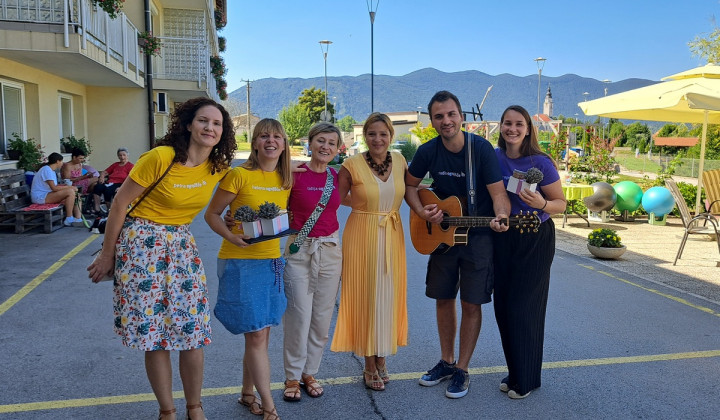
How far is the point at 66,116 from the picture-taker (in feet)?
53.4

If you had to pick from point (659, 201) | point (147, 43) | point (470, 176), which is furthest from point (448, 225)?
point (147, 43)

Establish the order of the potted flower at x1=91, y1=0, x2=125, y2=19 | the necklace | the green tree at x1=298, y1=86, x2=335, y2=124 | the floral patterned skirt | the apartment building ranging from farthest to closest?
the green tree at x1=298, y1=86, x2=335, y2=124 → the potted flower at x1=91, y1=0, x2=125, y2=19 → the apartment building → the necklace → the floral patterned skirt

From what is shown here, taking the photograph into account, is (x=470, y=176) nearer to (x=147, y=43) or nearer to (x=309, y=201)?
(x=309, y=201)

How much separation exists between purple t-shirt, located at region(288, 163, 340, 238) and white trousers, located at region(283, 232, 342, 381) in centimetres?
7

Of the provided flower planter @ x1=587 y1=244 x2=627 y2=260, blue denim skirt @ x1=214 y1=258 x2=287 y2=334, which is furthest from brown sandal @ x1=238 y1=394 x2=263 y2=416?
flower planter @ x1=587 y1=244 x2=627 y2=260

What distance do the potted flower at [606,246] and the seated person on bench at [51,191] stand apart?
9020 millimetres

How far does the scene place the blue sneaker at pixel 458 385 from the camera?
3.78m

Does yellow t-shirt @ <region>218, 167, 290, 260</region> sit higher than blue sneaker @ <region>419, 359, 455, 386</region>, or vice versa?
yellow t-shirt @ <region>218, 167, 290, 260</region>

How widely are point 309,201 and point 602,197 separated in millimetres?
9862

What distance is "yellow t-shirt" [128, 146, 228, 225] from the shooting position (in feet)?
9.71

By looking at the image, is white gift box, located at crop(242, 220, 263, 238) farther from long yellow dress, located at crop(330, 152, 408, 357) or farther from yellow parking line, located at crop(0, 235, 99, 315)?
yellow parking line, located at crop(0, 235, 99, 315)

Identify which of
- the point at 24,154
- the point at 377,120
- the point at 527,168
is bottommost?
the point at 24,154

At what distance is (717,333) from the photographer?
17.1 feet

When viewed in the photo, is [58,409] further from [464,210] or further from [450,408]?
[464,210]
